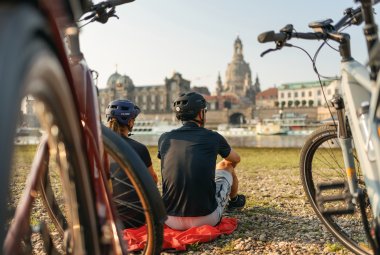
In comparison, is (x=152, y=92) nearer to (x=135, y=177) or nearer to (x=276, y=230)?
(x=276, y=230)

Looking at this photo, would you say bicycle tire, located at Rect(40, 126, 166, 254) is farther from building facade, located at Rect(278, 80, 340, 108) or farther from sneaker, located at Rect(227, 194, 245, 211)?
building facade, located at Rect(278, 80, 340, 108)

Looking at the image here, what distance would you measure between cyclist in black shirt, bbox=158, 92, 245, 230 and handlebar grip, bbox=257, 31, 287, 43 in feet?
5.14

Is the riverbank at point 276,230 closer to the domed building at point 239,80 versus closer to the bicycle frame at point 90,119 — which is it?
the bicycle frame at point 90,119

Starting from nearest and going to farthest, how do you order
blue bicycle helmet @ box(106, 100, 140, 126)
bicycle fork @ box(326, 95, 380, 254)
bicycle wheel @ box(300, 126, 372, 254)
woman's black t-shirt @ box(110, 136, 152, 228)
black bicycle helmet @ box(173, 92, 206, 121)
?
woman's black t-shirt @ box(110, 136, 152, 228)
bicycle fork @ box(326, 95, 380, 254)
bicycle wheel @ box(300, 126, 372, 254)
blue bicycle helmet @ box(106, 100, 140, 126)
black bicycle helmet @ box(173, 92, 206, 121)

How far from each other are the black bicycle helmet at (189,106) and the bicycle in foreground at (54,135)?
6.12ft

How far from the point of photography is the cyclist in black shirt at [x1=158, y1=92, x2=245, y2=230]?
3.50 metres

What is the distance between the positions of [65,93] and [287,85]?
117 meters

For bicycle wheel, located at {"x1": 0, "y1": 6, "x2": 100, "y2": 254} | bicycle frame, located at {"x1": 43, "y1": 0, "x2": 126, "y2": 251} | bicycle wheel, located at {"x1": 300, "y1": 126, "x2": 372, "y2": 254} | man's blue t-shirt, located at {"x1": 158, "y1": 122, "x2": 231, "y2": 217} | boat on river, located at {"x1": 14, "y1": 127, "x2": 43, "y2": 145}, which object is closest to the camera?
bicycle wheel, located at {"x1": 0, "y1": 6, "x2": 100, "y2": 254}

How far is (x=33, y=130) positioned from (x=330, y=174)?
3090mm

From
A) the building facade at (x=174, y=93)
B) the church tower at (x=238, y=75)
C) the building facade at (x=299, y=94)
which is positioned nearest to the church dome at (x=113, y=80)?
the building facade at (x=174, y=93)

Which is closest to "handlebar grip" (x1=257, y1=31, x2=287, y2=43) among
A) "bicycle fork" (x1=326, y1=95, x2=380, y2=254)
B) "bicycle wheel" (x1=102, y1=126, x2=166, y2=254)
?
"bicycle fork" (x1=326, y1=95, x2=380, y2=254)

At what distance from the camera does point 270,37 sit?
2174 millimetres

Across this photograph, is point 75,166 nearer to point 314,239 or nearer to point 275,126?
point 314,239

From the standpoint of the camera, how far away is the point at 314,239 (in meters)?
3.48
